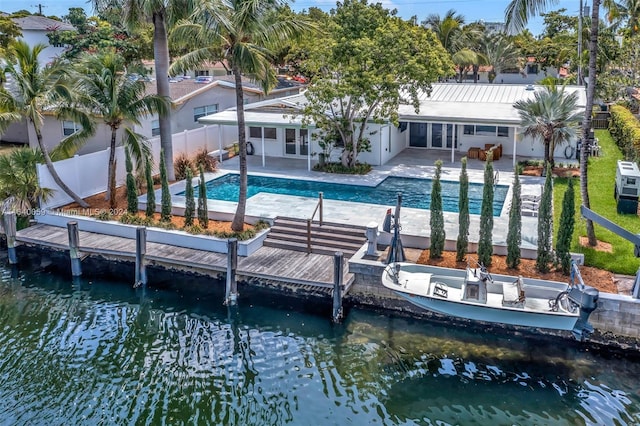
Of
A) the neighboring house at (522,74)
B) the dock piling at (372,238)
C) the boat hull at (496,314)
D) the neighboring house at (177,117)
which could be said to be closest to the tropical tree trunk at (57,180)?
the neighboring house at (177,117)

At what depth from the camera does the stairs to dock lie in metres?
18.0

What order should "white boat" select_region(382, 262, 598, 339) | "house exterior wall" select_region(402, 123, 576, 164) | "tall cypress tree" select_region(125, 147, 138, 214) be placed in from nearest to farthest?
"white boat" select_region(382, 262, 598, 339), "tall cypress tree" select_region(125, 147, 138, 214), "house exterior wall" select_region(402, 123, 576, 164)

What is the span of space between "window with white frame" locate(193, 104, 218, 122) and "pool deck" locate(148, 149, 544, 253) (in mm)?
4102

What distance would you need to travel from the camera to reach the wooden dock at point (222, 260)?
53.3ft

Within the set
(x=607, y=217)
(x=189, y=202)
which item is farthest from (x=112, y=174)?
(x=607, y=217)

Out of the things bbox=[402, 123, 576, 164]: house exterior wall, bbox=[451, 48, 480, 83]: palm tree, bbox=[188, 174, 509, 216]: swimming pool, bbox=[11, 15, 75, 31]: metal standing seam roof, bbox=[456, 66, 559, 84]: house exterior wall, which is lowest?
bbox=[188, 174, 509, 216]: swimming pool

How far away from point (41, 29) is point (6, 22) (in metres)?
9.62

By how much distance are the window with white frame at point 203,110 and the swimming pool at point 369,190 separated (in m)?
7.35

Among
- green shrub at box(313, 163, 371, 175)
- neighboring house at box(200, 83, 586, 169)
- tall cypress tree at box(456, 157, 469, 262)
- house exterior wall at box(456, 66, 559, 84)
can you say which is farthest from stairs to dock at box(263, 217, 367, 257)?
house exterior wall at box(456, 66, 559, 84)

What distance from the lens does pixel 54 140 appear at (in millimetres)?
27828

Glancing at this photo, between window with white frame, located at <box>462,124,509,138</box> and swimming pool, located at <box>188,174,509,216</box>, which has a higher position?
window with white frame, located at <box>462,124,509,138</box>

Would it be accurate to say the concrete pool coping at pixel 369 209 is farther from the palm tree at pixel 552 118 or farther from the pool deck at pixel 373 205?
the palm tree at pixel 552 118

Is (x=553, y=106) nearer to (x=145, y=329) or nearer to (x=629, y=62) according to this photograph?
(x=629, y=62)

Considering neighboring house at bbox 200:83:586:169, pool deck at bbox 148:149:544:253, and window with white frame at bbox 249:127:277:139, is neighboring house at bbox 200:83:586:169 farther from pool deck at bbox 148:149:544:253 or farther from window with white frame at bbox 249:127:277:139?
pool deck at bbox 148:149:544:253
